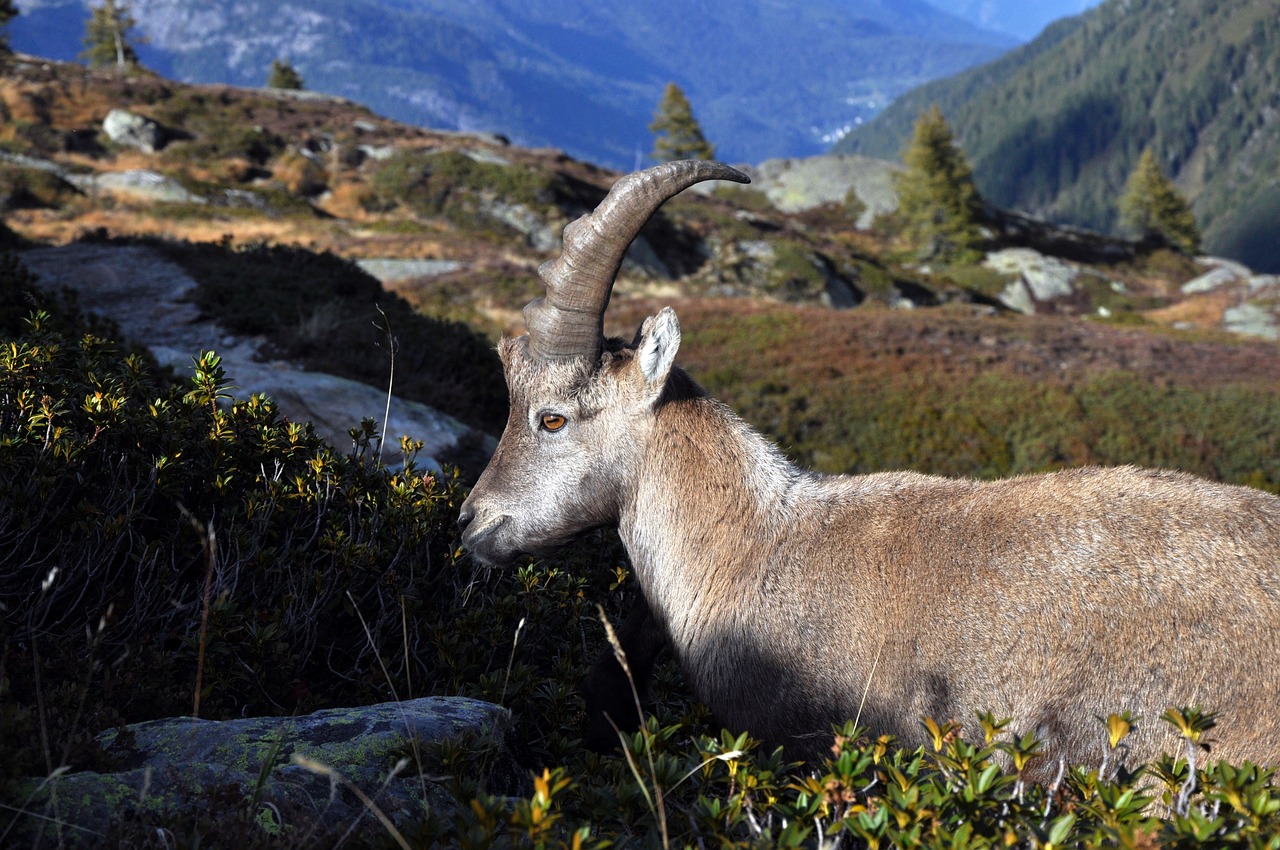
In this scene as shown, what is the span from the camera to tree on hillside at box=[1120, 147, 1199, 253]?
322 feet

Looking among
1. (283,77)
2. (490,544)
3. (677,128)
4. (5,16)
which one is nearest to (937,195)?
(677,128)

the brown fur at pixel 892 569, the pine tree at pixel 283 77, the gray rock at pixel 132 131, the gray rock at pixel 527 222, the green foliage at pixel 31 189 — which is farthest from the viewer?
the pine tree at pixel 283 77

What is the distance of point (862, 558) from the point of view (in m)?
4.86

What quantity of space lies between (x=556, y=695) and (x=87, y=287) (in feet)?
49.9

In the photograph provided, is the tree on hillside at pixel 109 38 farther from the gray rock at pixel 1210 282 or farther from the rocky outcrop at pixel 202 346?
the gray rock at pixel 1210 282

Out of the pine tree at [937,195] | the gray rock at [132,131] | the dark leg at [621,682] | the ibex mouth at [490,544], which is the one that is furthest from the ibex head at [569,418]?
the pine tree at [937,195]

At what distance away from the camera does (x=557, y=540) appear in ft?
18.1

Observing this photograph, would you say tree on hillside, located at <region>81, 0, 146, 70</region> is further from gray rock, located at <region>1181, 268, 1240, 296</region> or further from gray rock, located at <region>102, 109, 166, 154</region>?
gray rock, located at <region>1181, 268, 1240, 296</region>

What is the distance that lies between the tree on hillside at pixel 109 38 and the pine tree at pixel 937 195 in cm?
7057

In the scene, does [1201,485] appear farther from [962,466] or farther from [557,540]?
[962,466]

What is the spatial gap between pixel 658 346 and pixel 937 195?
8038 cm

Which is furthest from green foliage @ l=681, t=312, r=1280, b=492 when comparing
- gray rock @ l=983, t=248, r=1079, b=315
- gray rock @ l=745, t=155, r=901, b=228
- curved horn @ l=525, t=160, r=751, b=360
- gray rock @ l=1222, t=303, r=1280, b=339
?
gray rock @ l=745, t=155, r=901, b=228

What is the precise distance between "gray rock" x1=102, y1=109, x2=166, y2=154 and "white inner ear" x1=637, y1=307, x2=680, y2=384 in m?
54.1

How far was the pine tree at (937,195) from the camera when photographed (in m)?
78.5
